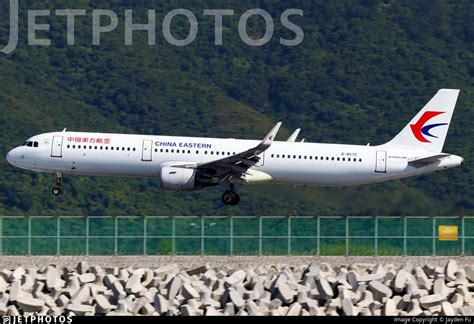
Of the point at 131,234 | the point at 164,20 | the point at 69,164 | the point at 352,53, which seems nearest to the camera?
the point at 131,234

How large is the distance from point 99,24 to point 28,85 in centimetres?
2437

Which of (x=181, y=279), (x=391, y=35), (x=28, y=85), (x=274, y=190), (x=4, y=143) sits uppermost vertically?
(x=391, y=35)

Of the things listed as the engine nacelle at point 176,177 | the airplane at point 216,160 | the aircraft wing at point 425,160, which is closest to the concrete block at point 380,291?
the airplane at point 216,160

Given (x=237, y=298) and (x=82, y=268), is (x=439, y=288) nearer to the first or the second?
(x=237, y=298)

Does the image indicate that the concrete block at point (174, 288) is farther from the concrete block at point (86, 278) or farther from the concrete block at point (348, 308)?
the concrete block at point (348, 308)

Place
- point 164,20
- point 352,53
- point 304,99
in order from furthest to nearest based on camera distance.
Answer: point 164,20, point 352,53, point 304,99

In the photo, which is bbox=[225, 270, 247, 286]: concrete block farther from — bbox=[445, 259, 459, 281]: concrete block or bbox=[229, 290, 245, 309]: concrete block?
bbox=[445, 259, 459, 281]: concrete block

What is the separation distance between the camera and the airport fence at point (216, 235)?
164ft

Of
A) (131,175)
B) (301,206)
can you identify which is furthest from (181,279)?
(301,206)

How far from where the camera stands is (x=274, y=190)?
6581 centimetres

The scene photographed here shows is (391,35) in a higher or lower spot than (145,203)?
higher

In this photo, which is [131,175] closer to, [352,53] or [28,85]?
[28,85]
